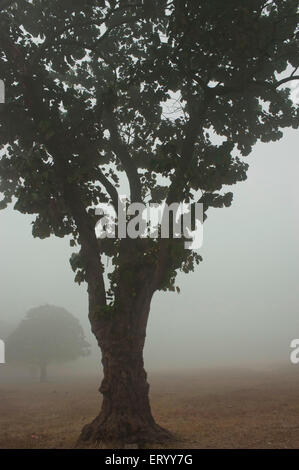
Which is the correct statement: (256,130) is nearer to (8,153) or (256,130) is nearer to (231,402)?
(8,153)

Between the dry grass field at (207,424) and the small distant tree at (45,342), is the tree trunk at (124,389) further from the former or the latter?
the small distant tree at (45,342)

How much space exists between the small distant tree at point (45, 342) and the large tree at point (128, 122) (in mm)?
48210

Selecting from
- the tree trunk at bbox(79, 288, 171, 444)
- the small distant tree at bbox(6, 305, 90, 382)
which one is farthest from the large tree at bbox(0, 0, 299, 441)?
the small distant tree at bbox(6, 305, 90, 382)

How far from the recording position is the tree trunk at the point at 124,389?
40.7 ft

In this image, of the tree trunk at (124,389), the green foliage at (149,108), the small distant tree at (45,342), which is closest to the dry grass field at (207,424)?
the tree trunk at (124,389)

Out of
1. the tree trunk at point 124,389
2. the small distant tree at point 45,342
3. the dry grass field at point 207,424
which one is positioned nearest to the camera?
the tree trunk at point 124,389

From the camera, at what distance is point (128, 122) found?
18.6 m

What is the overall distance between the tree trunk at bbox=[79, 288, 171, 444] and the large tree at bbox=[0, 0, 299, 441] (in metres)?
0.04

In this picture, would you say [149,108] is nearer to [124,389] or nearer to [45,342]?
[124,389]

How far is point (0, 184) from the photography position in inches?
764

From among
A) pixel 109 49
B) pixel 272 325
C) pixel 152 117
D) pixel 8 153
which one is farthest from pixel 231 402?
pixel 272 325

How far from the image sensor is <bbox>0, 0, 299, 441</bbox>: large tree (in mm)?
13141

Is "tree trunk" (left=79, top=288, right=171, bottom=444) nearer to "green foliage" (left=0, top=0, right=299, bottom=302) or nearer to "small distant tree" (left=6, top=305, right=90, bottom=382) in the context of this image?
Result: "green foliage" (left=0, top=0, right=299, bottom=302)
